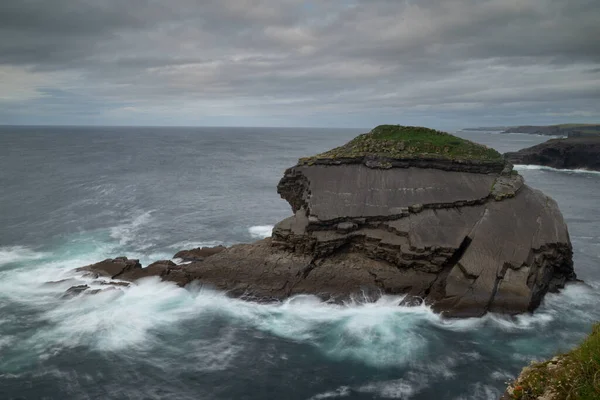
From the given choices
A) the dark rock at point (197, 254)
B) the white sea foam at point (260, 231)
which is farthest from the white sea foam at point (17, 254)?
the white sea foam at point (260, 231)

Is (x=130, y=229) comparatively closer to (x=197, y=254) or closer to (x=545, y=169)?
(x=197, y=254)

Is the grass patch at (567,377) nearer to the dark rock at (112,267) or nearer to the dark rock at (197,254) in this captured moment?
the dark rock at (197,254)

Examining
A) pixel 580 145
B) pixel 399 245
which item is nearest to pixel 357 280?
pixel 399 245

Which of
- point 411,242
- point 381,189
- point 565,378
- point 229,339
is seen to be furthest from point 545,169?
point 565,378

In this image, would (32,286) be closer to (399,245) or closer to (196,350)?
(196,350)

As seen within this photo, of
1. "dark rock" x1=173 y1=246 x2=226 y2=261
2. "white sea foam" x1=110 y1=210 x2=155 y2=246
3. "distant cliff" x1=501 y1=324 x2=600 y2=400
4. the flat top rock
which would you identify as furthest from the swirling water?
"distant cliff" x1=501 y1=324 x2=600 y2=400
